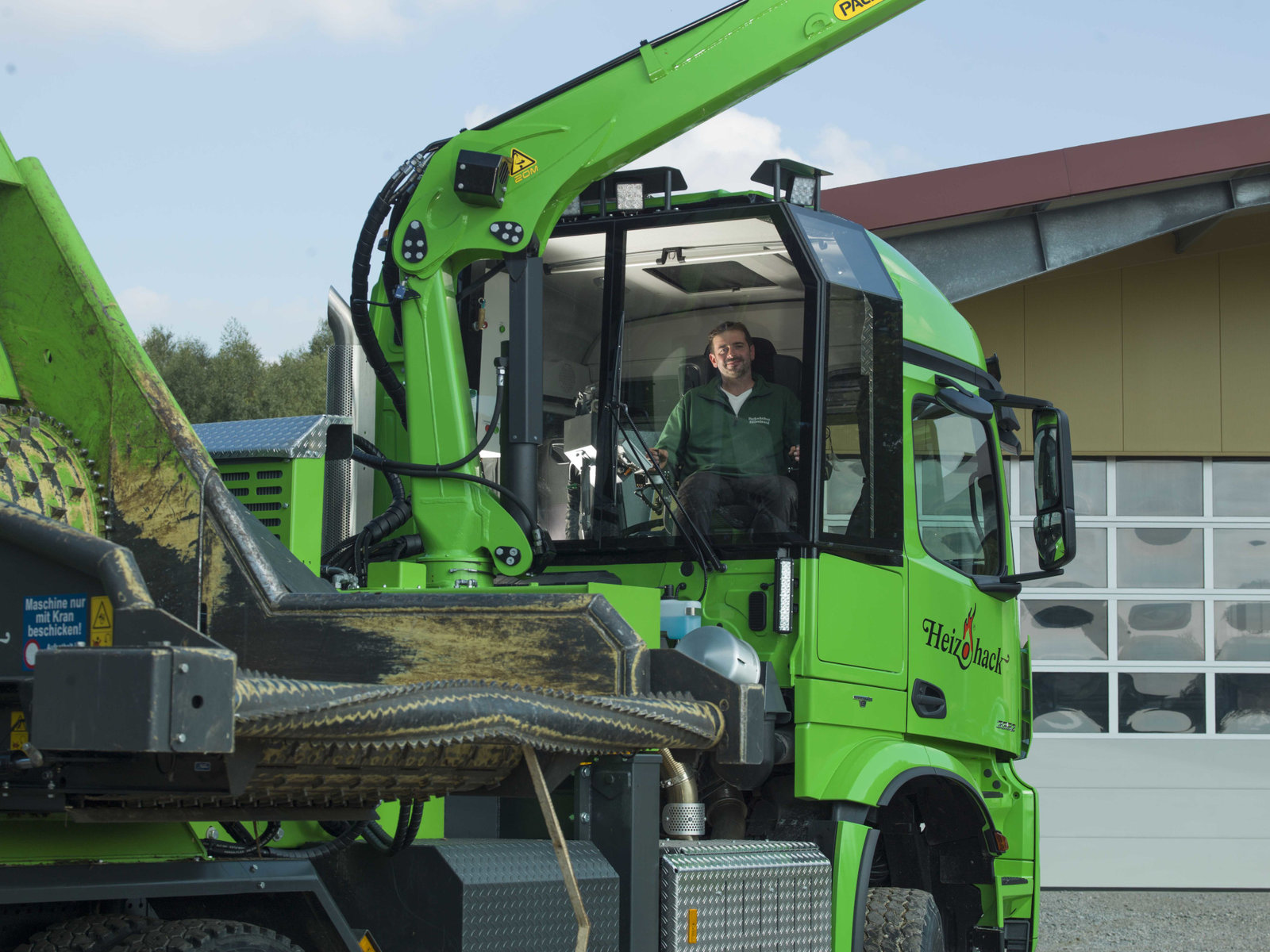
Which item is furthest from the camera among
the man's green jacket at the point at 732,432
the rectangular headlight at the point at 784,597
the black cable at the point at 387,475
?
the black cable at the point at 387,475

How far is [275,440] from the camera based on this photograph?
12.0 feet

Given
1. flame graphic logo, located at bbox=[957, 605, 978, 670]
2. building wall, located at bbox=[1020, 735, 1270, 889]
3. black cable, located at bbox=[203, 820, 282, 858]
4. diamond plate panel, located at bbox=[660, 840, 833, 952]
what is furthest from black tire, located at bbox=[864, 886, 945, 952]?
building wall, located at bbox=[1020, 735, 1270, 889]

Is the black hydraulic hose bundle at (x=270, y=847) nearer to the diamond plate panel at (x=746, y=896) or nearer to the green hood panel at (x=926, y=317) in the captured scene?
the diamond plate panel at (x=746, y=896)

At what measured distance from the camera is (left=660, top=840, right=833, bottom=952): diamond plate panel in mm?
3613

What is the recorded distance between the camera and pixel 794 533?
4.60 m

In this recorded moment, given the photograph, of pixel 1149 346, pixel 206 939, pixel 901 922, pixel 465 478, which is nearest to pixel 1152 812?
pixel 1149 346

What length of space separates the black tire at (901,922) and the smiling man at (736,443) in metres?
1.38

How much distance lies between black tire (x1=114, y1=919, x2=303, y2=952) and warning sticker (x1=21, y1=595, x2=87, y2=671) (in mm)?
552

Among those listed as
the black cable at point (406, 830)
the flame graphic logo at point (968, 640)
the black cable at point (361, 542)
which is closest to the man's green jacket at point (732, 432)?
the black cable at point (361, 542)

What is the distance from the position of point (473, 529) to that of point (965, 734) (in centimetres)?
202

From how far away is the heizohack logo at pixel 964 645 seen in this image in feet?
16.6

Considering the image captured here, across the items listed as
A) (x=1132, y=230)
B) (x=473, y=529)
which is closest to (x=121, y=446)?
(x=473, y=529)

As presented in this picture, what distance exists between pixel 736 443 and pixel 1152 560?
7.31 metres

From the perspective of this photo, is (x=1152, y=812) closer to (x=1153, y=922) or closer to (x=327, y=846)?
(x=1153, y=922)
